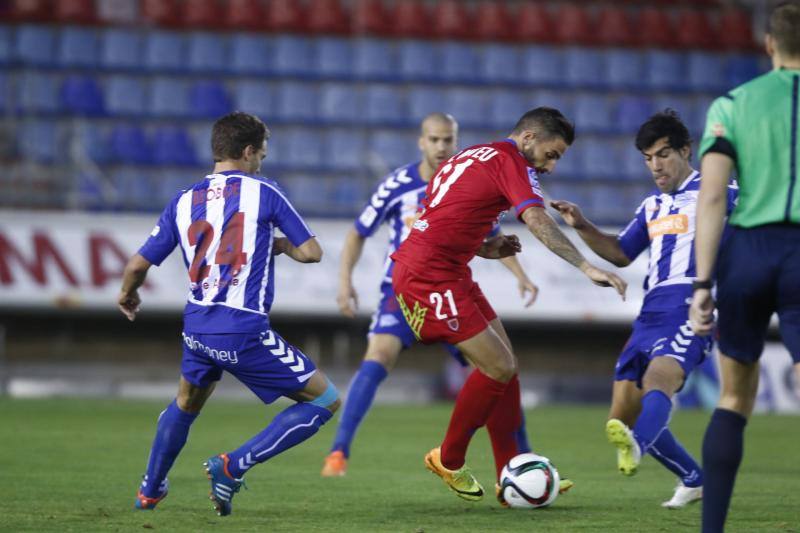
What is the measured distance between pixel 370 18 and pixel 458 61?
173cm

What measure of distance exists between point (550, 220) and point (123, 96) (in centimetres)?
1520

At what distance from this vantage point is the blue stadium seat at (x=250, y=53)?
2011 centimetres

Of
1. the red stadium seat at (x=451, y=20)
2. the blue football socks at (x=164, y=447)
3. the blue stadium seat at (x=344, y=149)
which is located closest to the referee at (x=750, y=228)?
the blue football socks at (x=164, y=447)

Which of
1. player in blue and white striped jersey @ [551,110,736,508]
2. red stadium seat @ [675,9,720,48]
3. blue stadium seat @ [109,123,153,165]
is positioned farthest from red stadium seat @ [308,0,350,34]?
player in blue and white striped jersey @ [551,110,736,508]

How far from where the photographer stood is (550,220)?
218 inches

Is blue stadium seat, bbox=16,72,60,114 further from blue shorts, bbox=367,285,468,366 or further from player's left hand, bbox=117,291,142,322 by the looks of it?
player's left hand, bbox=117,291,142,322

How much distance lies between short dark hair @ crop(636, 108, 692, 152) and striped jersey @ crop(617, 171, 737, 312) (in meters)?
0.29

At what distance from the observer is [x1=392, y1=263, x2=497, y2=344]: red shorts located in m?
5.87

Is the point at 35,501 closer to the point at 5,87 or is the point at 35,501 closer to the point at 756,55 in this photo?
the point at 5,87

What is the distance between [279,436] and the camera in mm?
5773

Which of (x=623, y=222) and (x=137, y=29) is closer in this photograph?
(x=623, y=222)

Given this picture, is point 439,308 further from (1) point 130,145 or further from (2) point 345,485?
(1) point 130,145

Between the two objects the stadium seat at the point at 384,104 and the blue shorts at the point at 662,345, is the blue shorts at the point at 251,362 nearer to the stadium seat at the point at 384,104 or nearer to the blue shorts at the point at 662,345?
the blue shorts at the point at 662,345

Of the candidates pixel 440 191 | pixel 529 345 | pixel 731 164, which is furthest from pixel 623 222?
pixel 731 164
